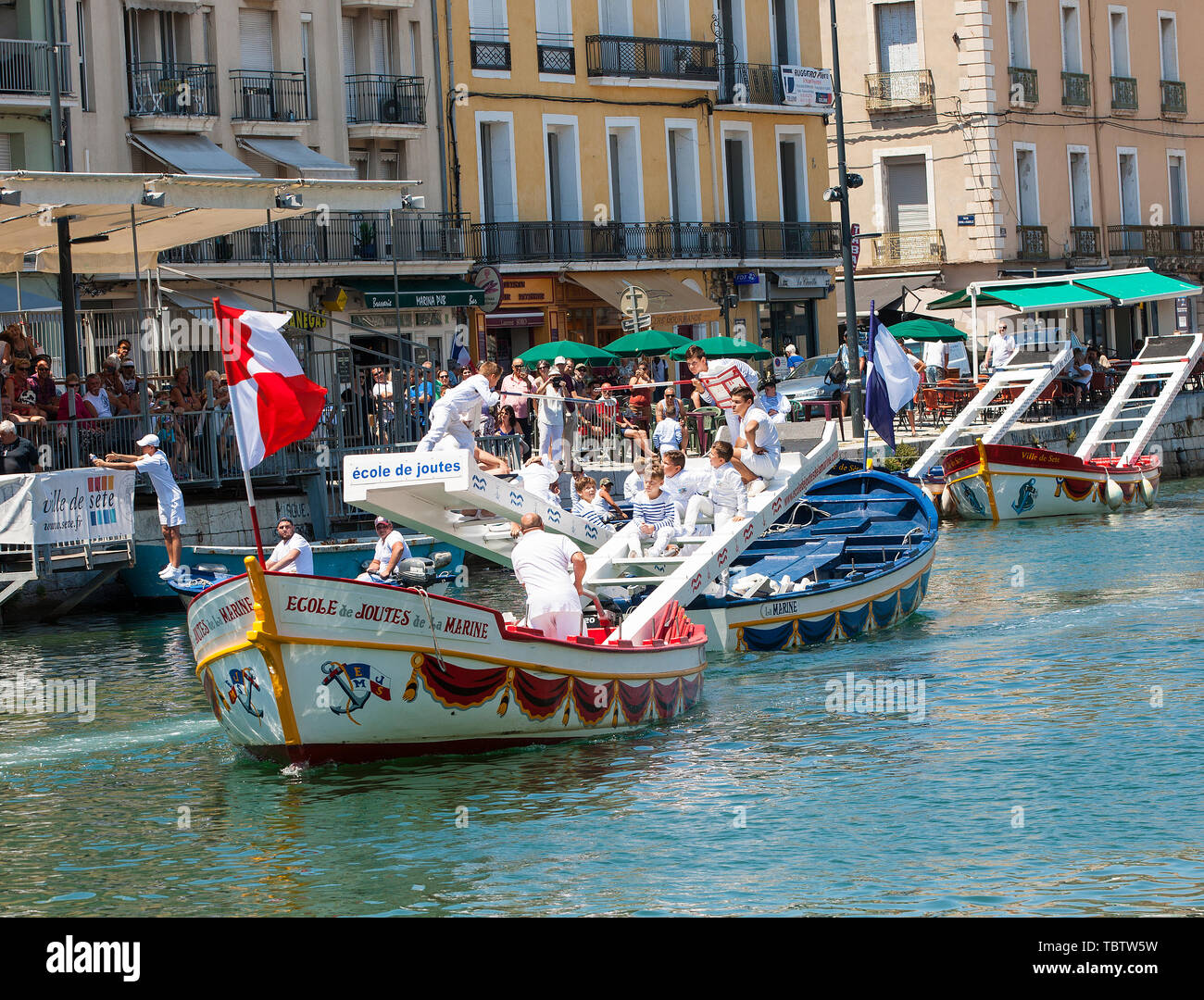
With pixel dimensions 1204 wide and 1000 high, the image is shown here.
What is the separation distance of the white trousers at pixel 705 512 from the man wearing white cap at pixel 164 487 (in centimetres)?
694

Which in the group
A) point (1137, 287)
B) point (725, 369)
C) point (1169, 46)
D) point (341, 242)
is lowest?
point (725, 369)

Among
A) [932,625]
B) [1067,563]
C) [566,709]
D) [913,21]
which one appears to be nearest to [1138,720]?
[566,709]

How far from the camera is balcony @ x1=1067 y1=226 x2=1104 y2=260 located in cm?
5566

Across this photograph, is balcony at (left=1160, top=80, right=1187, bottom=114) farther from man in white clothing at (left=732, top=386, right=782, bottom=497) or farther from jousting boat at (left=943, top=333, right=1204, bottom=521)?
man in white clothing at (left=732, top=386, right=782, bottom=497)

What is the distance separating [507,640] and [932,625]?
8.13m

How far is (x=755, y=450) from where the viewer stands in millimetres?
20141

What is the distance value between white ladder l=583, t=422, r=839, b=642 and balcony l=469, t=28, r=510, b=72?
75.9ft

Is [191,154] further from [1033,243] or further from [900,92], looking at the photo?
[1033,243]

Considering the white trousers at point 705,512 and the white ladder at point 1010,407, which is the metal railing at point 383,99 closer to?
the white ladder at point 1010,407

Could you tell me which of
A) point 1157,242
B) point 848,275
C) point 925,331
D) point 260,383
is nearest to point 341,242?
point 848,275

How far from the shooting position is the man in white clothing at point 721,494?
19.8m

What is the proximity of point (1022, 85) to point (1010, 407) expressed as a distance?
73.0 ft

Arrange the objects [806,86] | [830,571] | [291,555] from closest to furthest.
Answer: [291,555], [830,571], [806,86]
